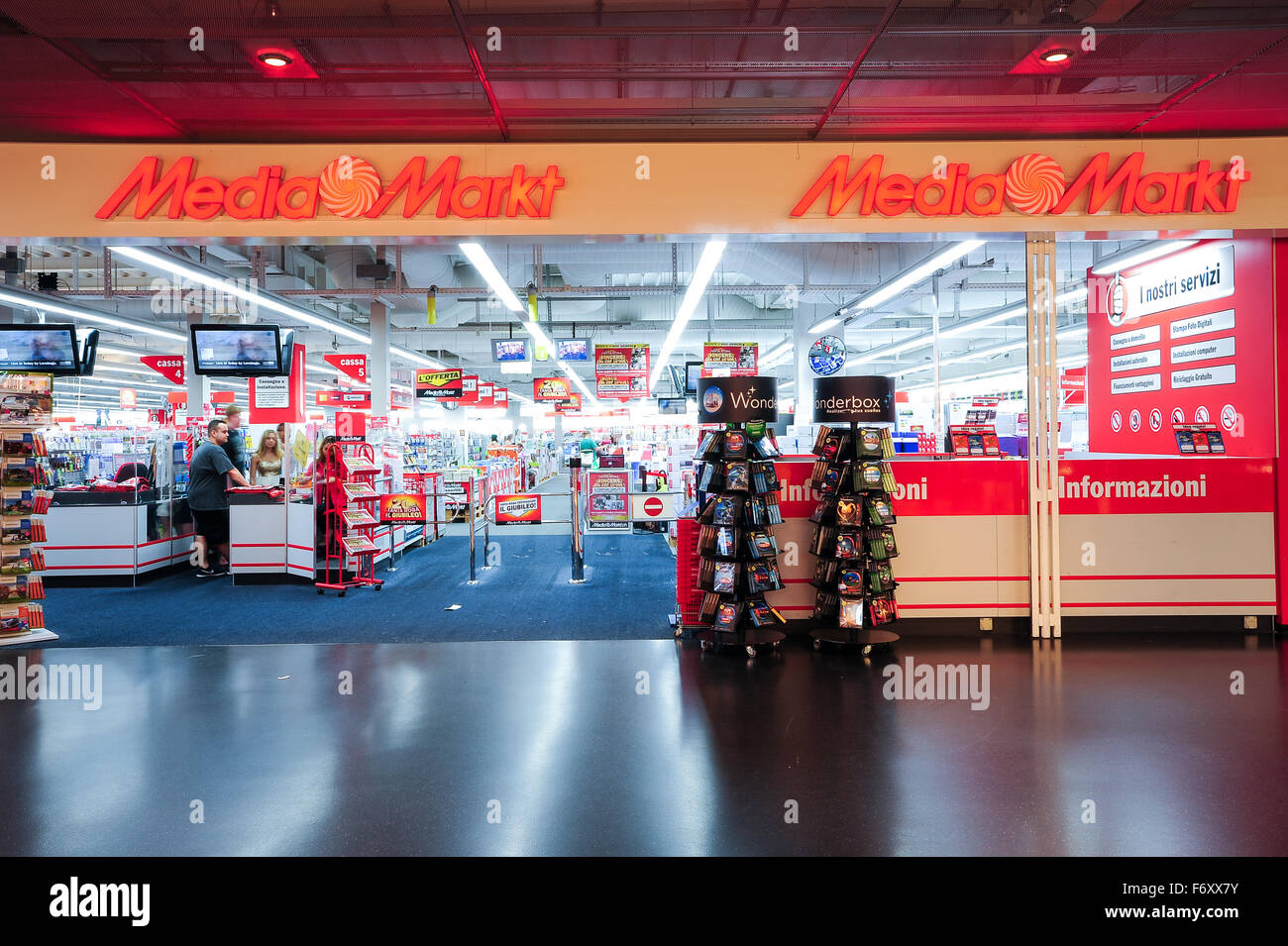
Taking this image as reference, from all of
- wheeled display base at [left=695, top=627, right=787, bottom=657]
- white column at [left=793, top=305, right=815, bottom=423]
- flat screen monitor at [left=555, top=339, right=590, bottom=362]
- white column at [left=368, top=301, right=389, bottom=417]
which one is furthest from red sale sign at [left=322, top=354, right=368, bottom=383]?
wheeled display base at [left=695, top=627, right=787, bottom=657]

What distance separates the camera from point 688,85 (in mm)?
5059

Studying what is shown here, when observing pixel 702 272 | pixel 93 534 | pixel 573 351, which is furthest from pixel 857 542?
pixel 573 351

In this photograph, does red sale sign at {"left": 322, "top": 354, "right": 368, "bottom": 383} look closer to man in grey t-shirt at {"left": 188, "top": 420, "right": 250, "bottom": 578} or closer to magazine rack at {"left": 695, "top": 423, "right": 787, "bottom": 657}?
man in grey t-shirt at {"left": 188, "top": 420, "right": 250, "bottom": 578}

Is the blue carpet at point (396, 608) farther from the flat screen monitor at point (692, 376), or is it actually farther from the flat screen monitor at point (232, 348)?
the flat screen monitor at point (692, 376)

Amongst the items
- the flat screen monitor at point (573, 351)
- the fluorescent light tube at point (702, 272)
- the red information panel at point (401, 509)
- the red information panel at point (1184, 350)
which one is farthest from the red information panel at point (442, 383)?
the red information panel at point (1184, 350)

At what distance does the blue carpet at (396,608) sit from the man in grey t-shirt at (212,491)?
49 cm

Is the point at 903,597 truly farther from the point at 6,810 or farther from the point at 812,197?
the point at 6,810

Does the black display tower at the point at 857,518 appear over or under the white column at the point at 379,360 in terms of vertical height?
under

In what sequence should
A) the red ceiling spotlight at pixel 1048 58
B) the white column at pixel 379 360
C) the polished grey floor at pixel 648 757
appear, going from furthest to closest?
1. the white column at pixel 379 360
2. the red ceiling spotlight at pixel 1048 58
3. the polished grey floor at pixel 648 757

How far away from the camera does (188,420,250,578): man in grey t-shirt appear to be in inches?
343

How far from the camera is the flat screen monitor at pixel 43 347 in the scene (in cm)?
894

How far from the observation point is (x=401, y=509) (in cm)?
843
